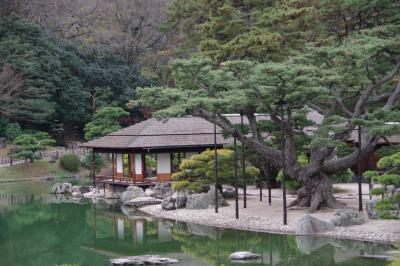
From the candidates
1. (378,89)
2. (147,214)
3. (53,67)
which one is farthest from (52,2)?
(378,89)

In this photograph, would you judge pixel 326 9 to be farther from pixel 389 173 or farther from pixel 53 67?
pixel 53 67

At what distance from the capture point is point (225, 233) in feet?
56.0

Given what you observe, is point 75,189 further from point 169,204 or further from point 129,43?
point 129,43

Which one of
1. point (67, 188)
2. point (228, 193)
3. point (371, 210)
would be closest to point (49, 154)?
point (67, 188)

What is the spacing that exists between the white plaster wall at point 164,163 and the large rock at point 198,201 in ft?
23.6

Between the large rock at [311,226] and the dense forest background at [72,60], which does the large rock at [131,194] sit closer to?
the large rock at [311,226]

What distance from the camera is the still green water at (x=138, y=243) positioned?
13938 mm

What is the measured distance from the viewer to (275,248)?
14859 millimetres

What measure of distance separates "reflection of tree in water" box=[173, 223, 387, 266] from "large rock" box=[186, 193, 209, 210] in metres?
3.27

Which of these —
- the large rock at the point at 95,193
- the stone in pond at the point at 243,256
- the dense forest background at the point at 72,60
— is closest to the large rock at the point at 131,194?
the large rock at the point at 95,193

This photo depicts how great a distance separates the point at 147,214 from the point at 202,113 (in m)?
5.02

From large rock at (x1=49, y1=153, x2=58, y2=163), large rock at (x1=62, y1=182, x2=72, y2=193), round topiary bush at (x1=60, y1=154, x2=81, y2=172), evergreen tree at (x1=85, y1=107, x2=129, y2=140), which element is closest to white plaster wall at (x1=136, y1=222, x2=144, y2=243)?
large rock at (x1=62, y1=182, x2=72, y2=193)

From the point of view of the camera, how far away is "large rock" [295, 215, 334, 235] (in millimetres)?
15805

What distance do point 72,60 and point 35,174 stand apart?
11689 mm
